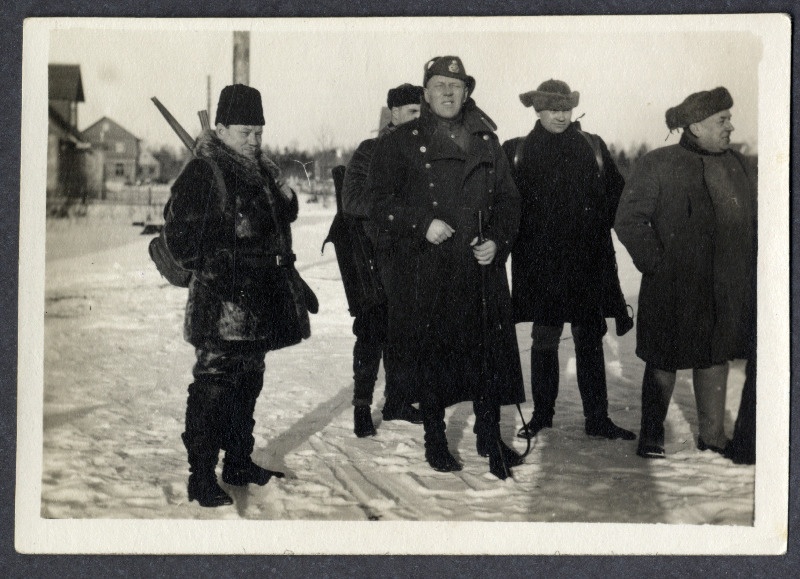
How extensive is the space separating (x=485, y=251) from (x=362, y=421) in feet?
2.81

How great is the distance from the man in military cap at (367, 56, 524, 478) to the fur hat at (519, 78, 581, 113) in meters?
0.20

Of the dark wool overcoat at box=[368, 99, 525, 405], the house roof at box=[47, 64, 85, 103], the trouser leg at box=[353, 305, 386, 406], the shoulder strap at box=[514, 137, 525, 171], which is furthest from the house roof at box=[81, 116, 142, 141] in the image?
the shoulder strap at box=[514, 137, 525, 171]

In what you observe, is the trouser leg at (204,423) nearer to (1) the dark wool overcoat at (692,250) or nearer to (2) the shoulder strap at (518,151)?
(2) the shoulder strap at (518,151)

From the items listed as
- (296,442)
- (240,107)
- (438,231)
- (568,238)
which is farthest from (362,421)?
(240,107)

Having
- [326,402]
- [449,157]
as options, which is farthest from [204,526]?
[449,157]

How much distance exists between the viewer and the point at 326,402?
347cm

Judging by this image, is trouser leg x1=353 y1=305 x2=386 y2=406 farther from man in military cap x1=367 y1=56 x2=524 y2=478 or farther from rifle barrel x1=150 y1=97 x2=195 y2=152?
rifle barrel x1=150 y1=97 x2=195 y2=152

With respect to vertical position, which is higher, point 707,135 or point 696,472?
point 707,135

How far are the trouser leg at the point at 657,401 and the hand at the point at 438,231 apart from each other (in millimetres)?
981

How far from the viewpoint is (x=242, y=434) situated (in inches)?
129

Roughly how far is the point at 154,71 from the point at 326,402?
57.9 inches

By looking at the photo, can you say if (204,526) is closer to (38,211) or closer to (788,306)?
(38,211)

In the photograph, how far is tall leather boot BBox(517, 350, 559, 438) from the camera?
349cm

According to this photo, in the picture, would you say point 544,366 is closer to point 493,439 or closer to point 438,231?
point 493,439
